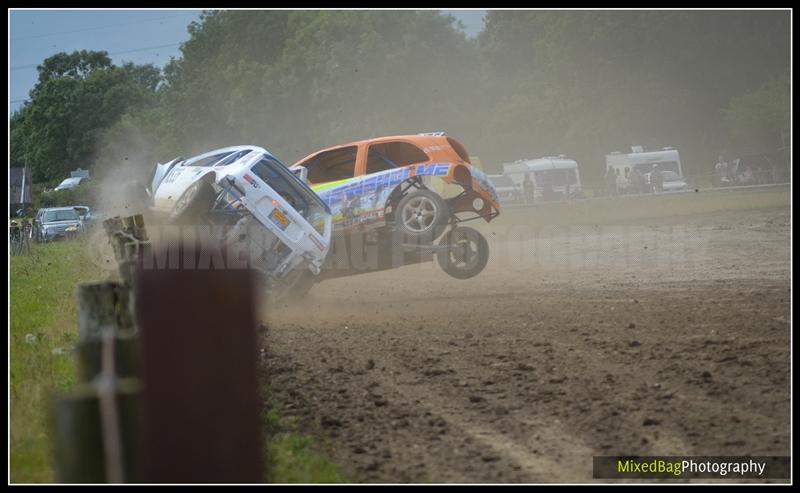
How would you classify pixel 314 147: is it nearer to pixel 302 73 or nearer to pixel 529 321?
pixel 302 73

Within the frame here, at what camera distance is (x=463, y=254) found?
49.9 ft

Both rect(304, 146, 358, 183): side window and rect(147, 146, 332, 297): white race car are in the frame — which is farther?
rect(304, 146, 358, 183): side window

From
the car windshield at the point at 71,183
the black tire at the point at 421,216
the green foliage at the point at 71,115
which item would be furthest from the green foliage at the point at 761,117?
the black tire at the point at 421,216

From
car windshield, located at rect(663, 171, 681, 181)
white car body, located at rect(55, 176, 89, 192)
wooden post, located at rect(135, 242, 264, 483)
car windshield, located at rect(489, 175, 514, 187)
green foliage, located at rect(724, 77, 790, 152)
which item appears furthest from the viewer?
white car body, located at rect(55, 176, 89, 192)

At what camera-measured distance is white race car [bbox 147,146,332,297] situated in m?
13.0

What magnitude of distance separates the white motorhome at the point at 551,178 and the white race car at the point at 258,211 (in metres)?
33.5

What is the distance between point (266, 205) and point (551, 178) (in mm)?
34567

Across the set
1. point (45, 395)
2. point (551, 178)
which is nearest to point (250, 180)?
point (45, 395)

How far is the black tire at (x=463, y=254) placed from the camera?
49.8 ft

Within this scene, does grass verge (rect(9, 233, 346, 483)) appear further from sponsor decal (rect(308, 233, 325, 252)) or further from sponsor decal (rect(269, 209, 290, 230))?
sponsor decal (rect(308, 233, 325, 252))

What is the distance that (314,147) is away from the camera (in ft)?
175

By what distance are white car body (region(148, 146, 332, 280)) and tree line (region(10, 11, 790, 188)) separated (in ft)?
121

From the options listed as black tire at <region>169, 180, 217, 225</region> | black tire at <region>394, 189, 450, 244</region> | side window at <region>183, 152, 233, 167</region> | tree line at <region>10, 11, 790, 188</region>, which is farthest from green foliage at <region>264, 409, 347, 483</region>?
tree line at <region>10, 11, 790, 188</region>

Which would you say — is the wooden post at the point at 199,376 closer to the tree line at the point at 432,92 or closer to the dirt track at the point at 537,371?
the dirt track at the point at 537,371
